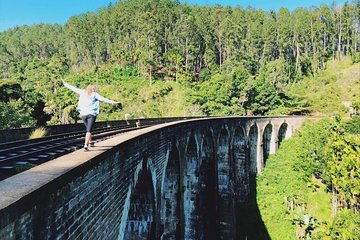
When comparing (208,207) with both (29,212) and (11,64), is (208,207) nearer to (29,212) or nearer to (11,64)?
(29,212)

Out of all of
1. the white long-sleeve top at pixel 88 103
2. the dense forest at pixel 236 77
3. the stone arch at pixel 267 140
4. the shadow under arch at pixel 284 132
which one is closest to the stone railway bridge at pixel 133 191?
the white long-sleeve top at pixel 88 103

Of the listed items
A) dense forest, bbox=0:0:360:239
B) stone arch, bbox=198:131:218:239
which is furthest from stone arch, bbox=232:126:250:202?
stone arch, bbox=198:131:218:239

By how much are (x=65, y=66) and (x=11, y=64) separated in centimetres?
Result: 1518

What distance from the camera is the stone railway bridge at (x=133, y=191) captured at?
10.3 feet

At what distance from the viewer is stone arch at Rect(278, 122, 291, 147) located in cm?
3979

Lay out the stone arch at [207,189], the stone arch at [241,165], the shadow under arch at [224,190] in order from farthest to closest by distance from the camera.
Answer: the stone arch at [241,165]
the shadow under arch at [224,190]
the stone arch at [207,189]

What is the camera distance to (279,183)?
31.2 meters

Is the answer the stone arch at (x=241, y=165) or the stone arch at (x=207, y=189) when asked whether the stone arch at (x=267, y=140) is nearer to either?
the stone arch at (x=241, y=165)

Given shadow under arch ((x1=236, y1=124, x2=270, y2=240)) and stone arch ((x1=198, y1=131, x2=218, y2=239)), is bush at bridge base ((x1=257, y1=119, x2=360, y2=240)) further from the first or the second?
stone arch ((x1=198, y1=131, x2=218, y2=239))

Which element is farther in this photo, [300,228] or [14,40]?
[14,40]

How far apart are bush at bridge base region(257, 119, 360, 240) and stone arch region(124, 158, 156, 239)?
1436cm

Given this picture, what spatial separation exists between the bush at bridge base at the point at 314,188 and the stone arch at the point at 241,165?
1588 millimetres

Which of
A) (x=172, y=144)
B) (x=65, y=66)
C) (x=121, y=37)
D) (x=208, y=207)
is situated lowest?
(x=208, y=207)

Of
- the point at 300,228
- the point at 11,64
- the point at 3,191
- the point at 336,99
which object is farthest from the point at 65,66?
the point at 3,191
